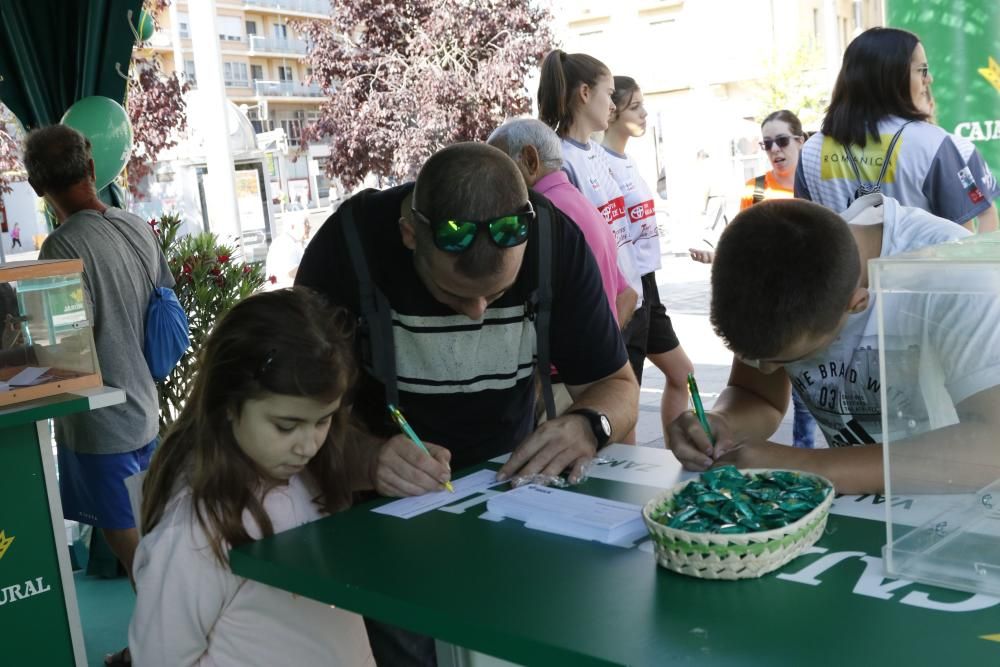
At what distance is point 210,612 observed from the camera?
1.80 metres

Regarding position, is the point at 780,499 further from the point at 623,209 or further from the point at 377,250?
the point at 623,209

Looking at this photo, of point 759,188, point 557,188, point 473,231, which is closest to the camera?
point 473,231

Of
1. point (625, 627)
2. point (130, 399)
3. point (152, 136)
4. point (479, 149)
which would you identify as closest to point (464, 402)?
point (479, 149)

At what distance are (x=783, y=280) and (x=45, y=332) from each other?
2671 millimetres

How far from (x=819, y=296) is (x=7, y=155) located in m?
16.0

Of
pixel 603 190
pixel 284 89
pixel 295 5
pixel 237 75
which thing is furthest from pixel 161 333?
pixel 295 5

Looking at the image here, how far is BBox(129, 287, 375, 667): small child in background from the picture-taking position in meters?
1.77

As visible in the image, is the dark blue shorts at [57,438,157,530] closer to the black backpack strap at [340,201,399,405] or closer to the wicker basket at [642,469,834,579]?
the black backpack strap at [340,201,399,405]

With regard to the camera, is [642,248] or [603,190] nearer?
[603,190]

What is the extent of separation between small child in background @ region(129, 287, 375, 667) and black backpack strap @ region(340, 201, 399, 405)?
0.79 ft

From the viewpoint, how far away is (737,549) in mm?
1402

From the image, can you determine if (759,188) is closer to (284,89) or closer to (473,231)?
(473,231)

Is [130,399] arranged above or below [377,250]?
below

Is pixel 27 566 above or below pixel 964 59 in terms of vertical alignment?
below
